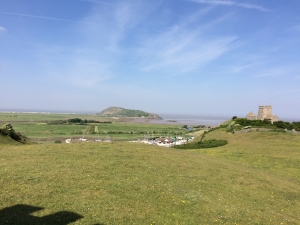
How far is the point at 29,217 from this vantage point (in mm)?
8727

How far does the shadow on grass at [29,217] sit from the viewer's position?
8.44 metres

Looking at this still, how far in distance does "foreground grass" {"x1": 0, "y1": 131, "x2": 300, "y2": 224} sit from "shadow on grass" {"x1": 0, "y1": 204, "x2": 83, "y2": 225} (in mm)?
301

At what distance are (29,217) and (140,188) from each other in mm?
5437

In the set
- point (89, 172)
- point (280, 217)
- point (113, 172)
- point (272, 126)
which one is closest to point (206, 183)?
point (280, 217)

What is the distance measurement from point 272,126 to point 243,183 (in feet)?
112

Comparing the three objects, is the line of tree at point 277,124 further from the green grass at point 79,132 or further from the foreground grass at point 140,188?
the green grass at point 79,132

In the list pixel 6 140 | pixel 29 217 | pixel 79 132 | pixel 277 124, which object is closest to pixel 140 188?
pixel 29 217

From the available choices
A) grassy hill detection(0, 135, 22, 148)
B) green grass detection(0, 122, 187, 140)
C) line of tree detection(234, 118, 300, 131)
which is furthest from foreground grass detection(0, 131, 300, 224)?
green grass detection(0, 122, 187, 140)

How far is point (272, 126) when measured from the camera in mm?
45906

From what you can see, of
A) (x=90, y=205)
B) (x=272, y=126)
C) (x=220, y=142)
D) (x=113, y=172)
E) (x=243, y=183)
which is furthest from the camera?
(x=272, y=126)

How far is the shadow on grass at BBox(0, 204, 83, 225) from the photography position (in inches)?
332

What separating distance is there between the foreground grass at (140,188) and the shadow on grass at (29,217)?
0.30 metres

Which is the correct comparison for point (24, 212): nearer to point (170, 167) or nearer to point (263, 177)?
point (170, 167)

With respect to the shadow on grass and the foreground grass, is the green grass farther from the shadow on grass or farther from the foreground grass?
the shadow on grass
